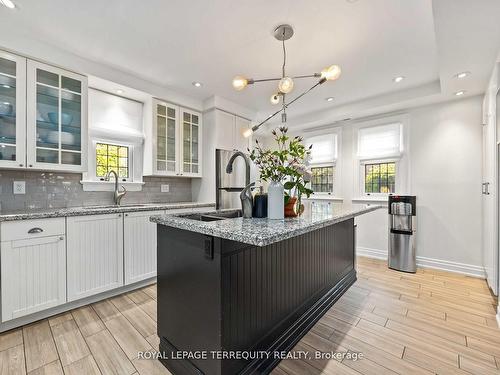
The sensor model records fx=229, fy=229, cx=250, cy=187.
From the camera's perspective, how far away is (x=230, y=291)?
1.27m

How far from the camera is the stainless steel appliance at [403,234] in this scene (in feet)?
10.9

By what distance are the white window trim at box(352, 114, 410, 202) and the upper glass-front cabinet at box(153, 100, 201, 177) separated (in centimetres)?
281

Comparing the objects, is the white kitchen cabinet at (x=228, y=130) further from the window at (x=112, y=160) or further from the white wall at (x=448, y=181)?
the white wall at (x=448, y=181)

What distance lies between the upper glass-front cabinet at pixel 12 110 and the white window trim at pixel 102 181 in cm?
69

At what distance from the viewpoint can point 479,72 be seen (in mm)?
2471

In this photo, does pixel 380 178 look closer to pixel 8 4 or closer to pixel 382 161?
pixel 382 161

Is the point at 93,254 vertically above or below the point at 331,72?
below

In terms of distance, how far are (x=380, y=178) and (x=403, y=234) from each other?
1.03 metres

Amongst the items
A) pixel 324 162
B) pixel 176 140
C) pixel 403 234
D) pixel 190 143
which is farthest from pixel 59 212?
pixel 403 234

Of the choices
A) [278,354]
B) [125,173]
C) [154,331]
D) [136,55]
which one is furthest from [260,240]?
[125,173]

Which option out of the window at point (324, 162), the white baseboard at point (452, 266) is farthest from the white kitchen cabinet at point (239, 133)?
the white baseboard at point (452, 266)

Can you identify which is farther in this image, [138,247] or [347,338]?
[138,247]

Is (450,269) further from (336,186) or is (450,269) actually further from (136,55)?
(136,55)

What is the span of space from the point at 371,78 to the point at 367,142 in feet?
4.35
